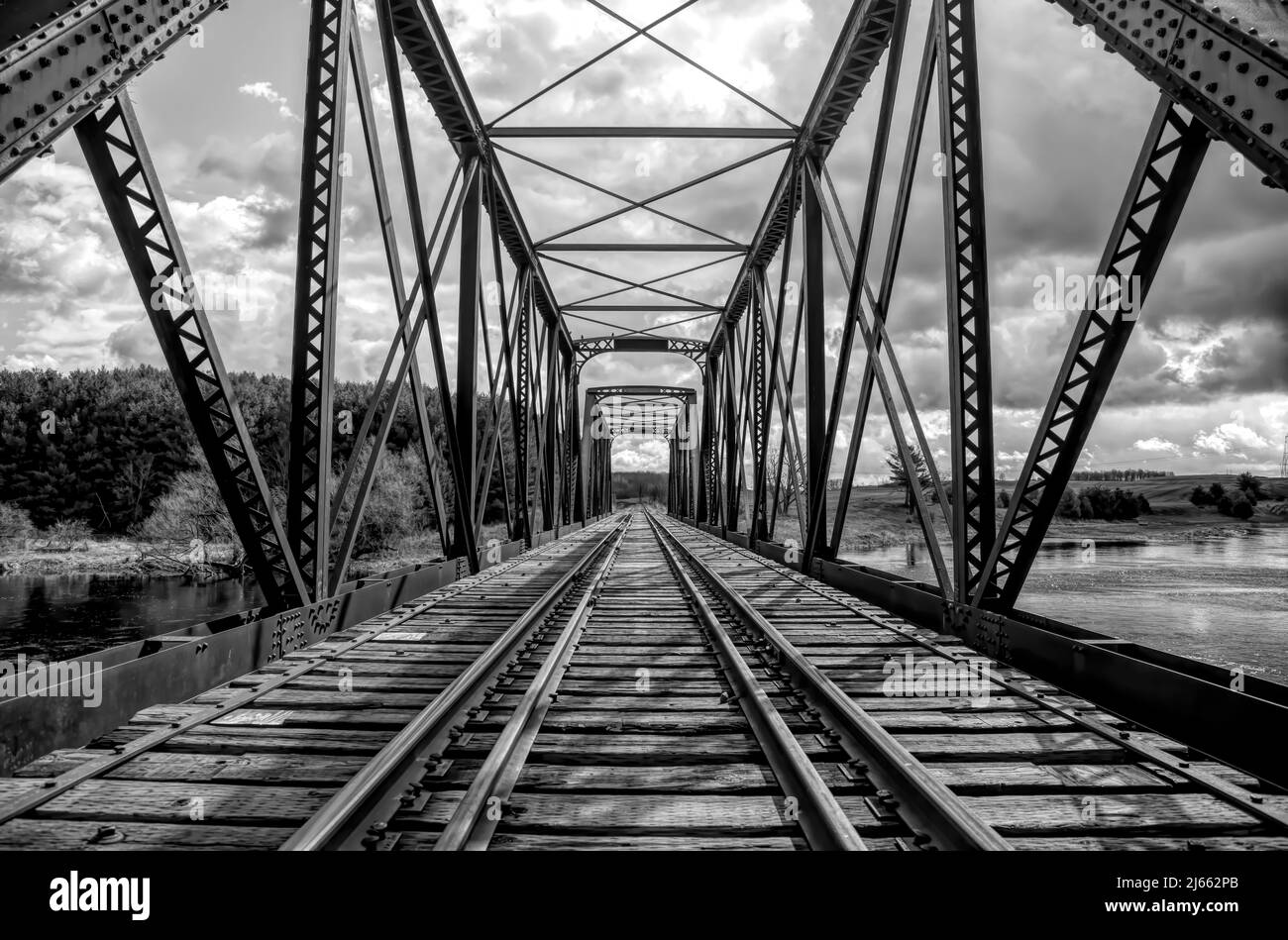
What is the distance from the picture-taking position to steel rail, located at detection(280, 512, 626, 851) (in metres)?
2.46

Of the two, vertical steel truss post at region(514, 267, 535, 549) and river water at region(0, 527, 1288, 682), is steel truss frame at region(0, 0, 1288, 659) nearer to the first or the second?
vertical steel truss post at region(514, 267, 535, 549)

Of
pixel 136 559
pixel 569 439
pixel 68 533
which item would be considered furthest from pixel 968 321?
pixel 68 533

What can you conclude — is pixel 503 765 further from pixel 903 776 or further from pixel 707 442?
pixel 707 442

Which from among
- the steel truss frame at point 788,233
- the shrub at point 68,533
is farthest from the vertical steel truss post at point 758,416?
the shrub at point 68,533

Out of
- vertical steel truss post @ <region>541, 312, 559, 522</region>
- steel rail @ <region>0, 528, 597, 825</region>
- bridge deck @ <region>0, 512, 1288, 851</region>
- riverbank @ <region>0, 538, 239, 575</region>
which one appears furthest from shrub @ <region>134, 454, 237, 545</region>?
bridge deck @ <region>0, 512, 1288, 851</region>

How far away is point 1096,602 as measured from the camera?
1841cm

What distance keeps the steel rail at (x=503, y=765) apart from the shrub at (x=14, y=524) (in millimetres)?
41692

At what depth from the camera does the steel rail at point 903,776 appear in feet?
8.23

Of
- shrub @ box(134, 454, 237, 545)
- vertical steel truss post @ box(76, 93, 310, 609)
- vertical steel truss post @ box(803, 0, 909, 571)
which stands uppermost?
vertical steel truss post @ box(803, 0, 909, 571)

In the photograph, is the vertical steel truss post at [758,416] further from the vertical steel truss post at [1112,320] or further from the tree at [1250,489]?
the tree at [1250,489]

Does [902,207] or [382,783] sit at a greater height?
[902,207]

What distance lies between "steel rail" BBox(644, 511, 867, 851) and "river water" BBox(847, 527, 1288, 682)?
417cm

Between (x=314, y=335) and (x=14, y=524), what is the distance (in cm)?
4252
